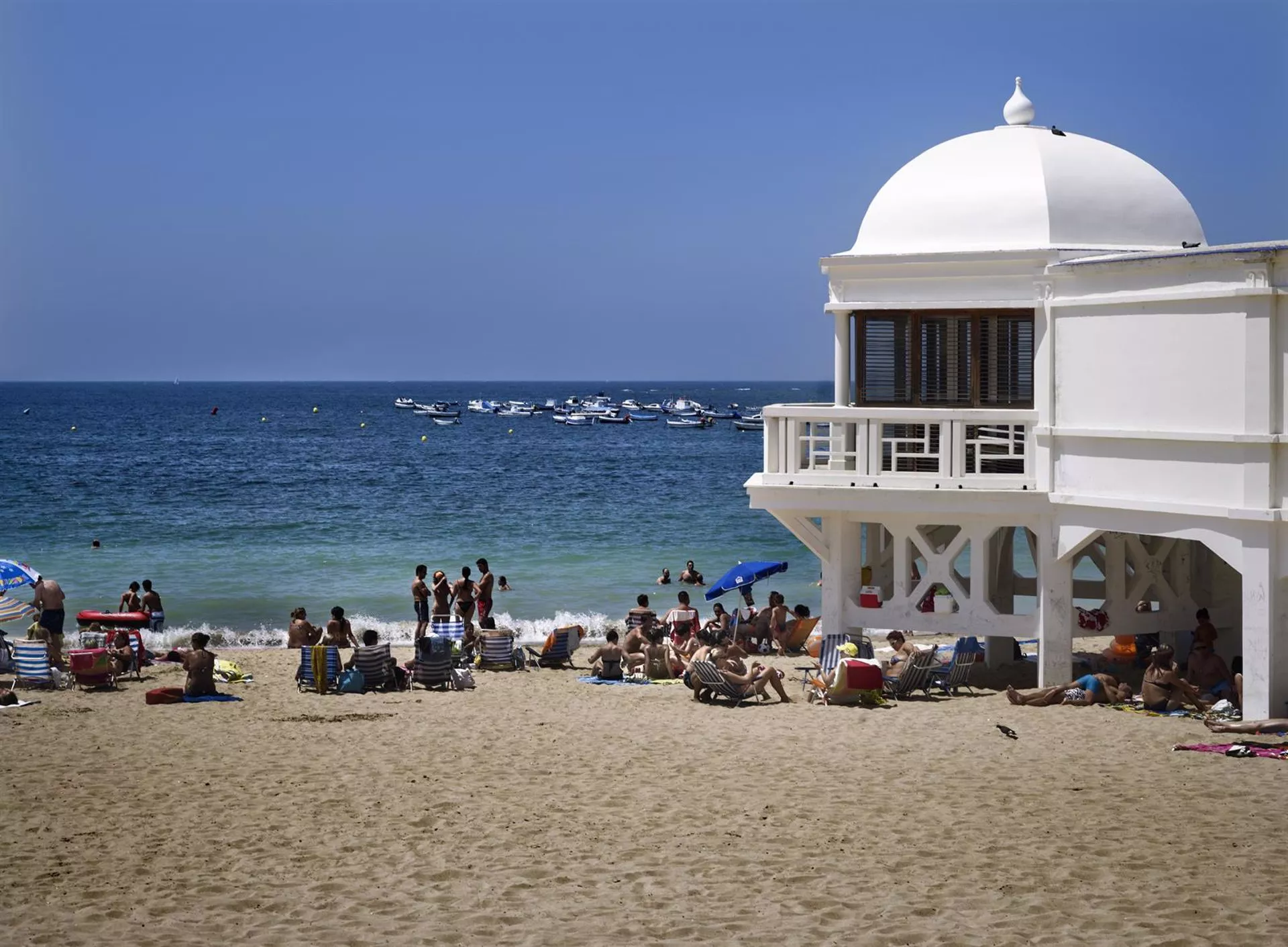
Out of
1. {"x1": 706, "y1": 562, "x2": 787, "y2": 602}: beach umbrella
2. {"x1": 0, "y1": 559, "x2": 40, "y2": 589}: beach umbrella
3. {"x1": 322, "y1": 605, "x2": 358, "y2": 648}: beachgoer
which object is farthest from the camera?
{"x1": 706, "y1": 562, "x2": 787, "y2": 602}: beach umbrella

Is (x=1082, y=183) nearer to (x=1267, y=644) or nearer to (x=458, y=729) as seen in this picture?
(x=1267, y=644)

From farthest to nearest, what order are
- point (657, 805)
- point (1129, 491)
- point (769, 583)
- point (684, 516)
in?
point (684, 516) < point (769, 583) < point (1129, 491) < point (657, 805)

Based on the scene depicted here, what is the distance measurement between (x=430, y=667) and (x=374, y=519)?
35.5 m

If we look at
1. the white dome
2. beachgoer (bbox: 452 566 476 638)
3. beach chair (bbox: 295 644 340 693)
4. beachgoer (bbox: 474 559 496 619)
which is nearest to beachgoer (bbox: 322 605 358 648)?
beachgoer (bbox: 452 566 476 638)

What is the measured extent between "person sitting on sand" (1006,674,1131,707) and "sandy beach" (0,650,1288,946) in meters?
0.40

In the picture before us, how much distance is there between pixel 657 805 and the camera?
35.6 ft

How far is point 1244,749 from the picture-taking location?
12.0 m

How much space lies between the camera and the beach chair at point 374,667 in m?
16.2

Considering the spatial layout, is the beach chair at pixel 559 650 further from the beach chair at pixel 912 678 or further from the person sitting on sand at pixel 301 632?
the beach chair at pixel 912 678

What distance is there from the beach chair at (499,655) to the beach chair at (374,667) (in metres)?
2.00

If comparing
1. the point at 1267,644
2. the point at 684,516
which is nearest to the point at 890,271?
the point at 1267,644

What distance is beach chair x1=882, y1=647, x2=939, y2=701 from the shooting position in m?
15.0

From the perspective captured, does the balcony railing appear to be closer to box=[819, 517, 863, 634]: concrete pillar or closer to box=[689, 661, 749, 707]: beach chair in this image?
box=[819, 517, 863, 634]: concrete pillar

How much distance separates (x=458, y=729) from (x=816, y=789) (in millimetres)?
3979
